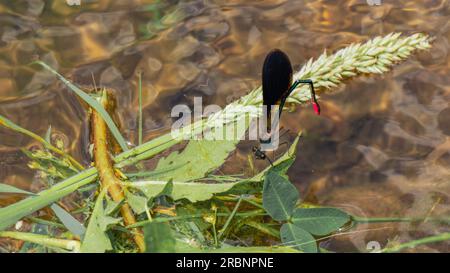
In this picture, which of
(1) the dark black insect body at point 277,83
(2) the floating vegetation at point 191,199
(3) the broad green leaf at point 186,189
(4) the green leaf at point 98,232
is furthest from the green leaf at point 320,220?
(4) the green leaf at point 98,232

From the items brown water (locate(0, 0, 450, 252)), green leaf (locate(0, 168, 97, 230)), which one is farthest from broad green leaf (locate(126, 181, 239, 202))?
brown water (locate(0, 0, 450, 252))

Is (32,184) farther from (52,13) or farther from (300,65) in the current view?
(300,65)

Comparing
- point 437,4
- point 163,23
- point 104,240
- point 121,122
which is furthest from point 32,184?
point 437,4

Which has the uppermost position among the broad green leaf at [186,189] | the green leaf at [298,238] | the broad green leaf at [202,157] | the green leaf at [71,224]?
the broad green leaf at [202,157]

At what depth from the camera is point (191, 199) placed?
1188 millimetres

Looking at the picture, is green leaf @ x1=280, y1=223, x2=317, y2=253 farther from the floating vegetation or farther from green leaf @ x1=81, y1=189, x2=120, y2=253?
green leaf @ x1=81, y1=189, x2=120, y2=253

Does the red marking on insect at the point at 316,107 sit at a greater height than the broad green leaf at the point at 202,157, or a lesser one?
greater

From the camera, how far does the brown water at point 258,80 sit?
4.98ft

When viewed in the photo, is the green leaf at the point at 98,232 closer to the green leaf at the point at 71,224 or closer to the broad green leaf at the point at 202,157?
the green leaf at the point at 71,224

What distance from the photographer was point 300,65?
5.32 ft

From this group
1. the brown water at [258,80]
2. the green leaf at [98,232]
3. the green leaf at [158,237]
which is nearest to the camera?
the green leaf at [158,237]

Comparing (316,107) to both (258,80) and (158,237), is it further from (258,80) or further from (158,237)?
(158,237)

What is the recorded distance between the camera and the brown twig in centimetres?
121

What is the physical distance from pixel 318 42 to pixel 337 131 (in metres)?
0.29
